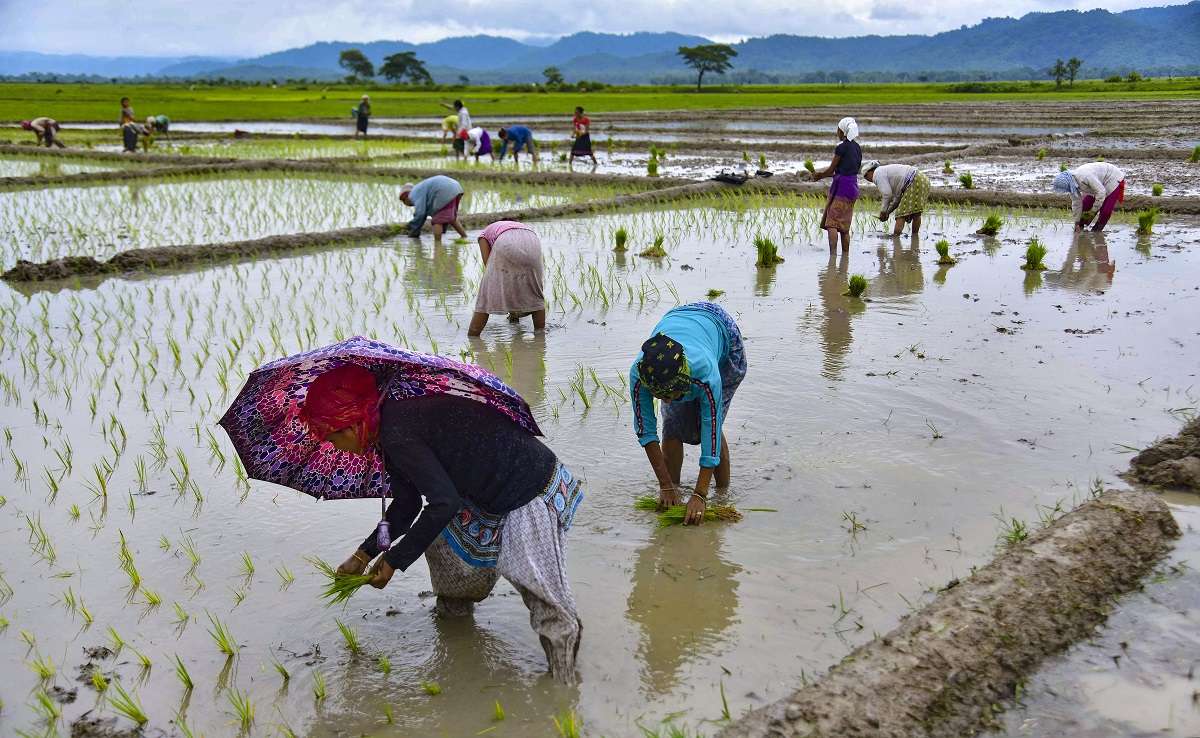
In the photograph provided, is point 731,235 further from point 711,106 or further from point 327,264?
point 711,106

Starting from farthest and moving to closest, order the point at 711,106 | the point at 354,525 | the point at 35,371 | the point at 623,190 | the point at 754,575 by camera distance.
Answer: the point at 711,106 < the point at 623,190 < the point at 35,371 < the point at 354,525 < the point at 754,575

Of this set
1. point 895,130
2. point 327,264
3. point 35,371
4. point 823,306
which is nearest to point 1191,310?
point 823,306

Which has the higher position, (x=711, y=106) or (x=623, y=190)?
(x=711, y=106)

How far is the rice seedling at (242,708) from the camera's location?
2.53m

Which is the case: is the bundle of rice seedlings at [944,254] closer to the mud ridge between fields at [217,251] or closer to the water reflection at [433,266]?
the water reflection at [433,266]

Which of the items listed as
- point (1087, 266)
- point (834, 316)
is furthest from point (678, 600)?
point (1087, 266)

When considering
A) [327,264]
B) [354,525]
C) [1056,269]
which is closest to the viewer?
[354,525]

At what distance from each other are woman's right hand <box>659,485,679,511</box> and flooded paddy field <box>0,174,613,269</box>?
23.4 ft

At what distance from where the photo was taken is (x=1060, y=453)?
4137 mm

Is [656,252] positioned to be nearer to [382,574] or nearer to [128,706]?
[382,574]

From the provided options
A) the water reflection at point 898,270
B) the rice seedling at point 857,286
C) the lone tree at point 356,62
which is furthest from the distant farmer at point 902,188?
the lone tree at point 356,62

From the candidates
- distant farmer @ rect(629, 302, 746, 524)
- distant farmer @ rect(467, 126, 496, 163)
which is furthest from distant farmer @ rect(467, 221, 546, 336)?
distant farmer @ rect(467, 126, 496, 163)

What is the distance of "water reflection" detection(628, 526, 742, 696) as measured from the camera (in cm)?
279

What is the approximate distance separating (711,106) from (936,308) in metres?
27.3
